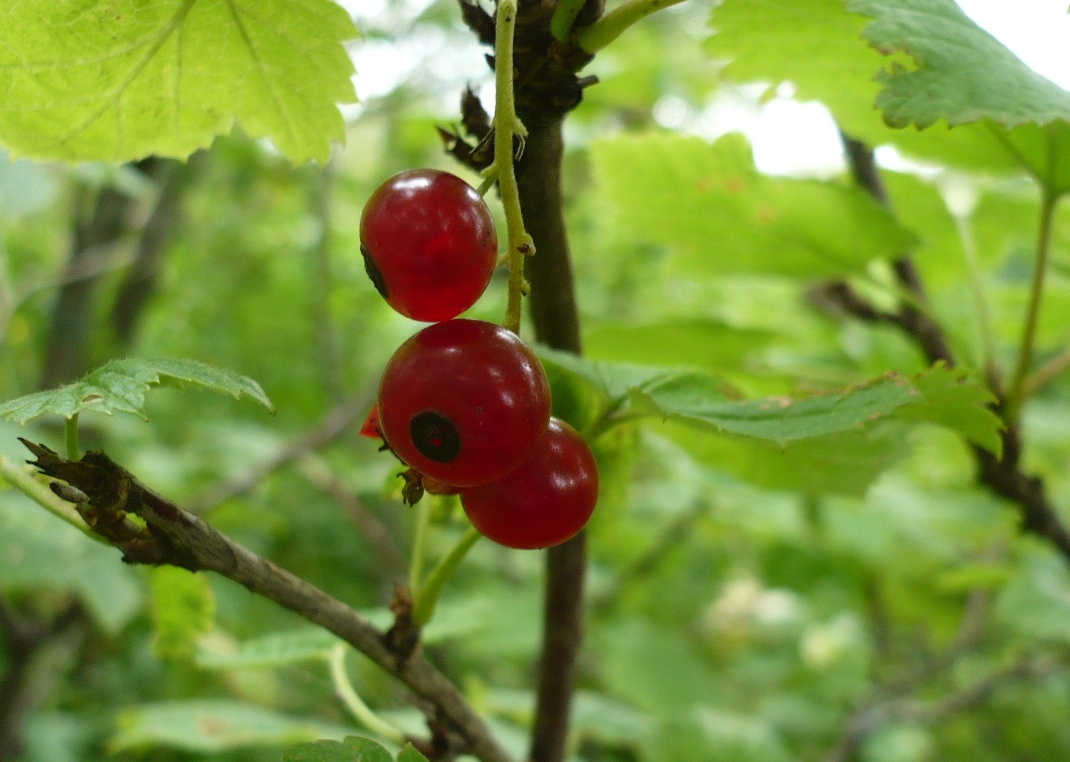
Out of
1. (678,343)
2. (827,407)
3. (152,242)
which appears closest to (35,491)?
(827,407)

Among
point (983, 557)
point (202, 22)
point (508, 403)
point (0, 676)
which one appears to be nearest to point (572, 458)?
point (508, 403)

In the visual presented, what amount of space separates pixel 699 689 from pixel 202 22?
2561mm

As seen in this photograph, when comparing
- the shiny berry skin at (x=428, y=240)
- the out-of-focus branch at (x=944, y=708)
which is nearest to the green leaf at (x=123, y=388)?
the shiny berry skin at (x=428, y=240)

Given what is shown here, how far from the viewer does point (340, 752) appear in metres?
0.56

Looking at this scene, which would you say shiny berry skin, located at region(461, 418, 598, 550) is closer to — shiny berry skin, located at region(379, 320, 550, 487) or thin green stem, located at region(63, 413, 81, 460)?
shiny berry skin, located at region(379, 320, 550, 487)

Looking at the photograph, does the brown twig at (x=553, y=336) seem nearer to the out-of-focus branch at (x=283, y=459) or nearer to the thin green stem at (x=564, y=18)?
the thin green stem at (x=564, y=18)

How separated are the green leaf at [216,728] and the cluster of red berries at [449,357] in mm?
931

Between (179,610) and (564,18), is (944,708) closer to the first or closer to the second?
(179,610)

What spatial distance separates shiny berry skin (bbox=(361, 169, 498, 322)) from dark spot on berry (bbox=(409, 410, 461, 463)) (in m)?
0.08

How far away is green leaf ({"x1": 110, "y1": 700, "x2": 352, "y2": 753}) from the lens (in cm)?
131

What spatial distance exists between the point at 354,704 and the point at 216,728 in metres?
0.65

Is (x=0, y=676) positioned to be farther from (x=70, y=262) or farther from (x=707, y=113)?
(x=707, y=113)

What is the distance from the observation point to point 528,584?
3.04 metres

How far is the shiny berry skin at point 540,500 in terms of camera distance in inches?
21.6
